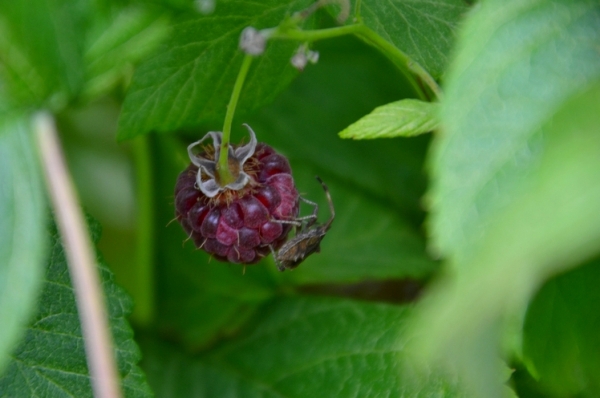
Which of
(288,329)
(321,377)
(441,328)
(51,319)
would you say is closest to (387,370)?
(321,377)

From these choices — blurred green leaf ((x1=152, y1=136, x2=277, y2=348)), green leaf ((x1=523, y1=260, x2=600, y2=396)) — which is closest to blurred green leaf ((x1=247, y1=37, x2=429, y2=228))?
blurred green leaf ((x1=152, y1=136, x2=277, y2=348))

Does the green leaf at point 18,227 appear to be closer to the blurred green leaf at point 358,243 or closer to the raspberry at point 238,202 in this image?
the raspberry at point 238,202

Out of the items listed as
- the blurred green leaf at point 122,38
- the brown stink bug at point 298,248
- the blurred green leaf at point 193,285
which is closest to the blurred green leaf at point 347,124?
the blurred green leaf at point 193,285

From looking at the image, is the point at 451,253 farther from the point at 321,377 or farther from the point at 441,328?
the point at 321,377

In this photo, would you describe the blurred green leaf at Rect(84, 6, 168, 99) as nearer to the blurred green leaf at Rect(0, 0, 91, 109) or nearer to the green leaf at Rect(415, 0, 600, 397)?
the blurred green leaf at Rect(0, 0, 91, 109)

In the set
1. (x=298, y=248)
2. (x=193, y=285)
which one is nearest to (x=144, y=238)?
(x=193, y=285)

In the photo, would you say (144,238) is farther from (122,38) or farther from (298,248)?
(122,38)
